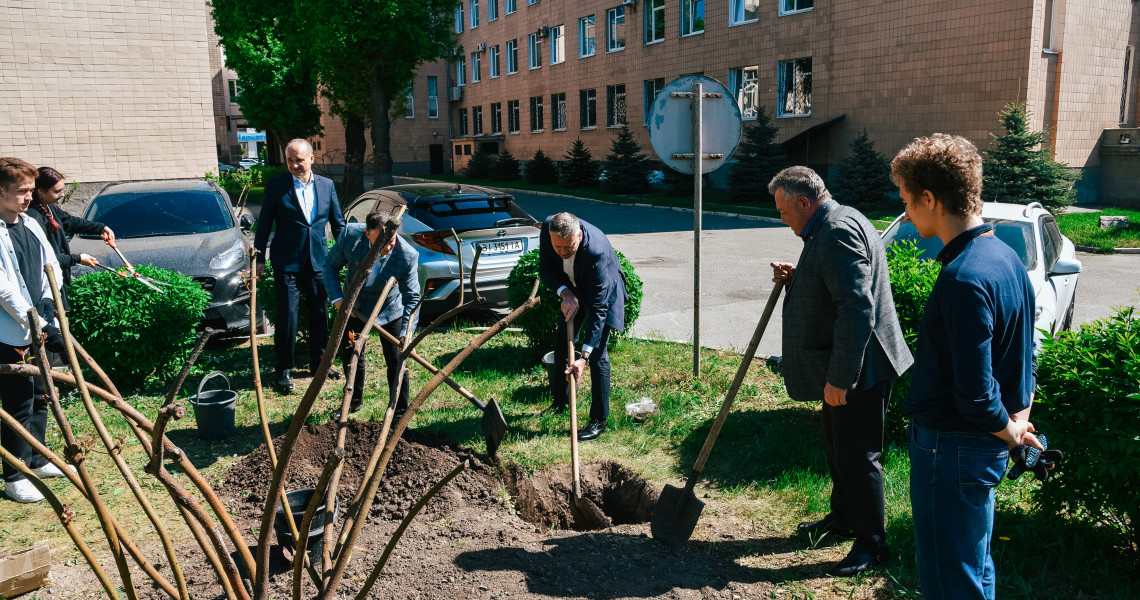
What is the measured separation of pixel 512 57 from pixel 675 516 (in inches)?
1575

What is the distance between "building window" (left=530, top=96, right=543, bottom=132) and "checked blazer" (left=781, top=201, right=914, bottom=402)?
3678 centimetres

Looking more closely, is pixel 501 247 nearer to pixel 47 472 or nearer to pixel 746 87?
pixel 47 472

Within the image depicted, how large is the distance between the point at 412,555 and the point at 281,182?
151 inches

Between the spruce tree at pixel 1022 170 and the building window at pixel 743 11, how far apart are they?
999cm

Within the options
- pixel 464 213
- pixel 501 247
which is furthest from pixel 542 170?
pixel 501 247

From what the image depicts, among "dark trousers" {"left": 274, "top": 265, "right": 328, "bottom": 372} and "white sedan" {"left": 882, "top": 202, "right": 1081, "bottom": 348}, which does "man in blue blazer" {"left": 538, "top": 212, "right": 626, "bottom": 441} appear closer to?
"dark trousers" {"left": 274, "top": 265, "right": 328, "bottom": 372}

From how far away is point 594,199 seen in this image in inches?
1082

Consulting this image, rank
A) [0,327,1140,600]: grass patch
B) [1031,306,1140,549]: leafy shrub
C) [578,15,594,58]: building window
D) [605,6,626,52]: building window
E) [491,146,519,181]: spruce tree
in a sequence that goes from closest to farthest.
→ [1031,306,1140,549]: leafy shrub, [0,327,1140,600]: grass patch, [605,6,626,52]: building window, [578,15,594,58]: building window, [491,146,519,181]: spruce tree

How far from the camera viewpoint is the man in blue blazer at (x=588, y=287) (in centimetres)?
538

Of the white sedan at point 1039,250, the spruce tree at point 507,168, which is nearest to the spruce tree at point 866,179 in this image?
the white sedan at point 1039,250

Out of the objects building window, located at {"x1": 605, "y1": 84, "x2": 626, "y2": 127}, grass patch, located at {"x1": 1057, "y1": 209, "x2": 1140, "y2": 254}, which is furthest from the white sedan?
building window, located at {"x1": 605, "y1": 84, "x2": 626, "y2": 127}

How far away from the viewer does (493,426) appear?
5.14m

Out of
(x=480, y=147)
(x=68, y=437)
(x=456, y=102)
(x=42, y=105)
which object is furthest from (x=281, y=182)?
(x=456, y=102)

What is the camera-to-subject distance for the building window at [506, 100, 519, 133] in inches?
1651
